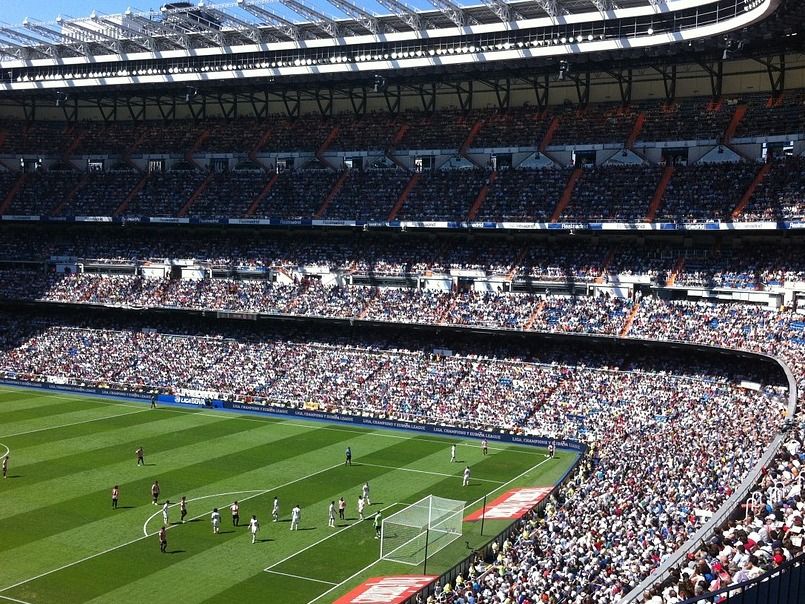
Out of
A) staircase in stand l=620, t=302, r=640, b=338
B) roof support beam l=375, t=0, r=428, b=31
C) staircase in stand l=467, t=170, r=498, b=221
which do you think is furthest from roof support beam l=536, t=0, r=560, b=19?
staircase in stand l=620, t=302, r=640, b=338

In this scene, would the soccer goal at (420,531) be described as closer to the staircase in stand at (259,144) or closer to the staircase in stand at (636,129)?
the staircase in stand at (636,129)

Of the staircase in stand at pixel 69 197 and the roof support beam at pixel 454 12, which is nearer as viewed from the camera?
the roof support beam at pixel 454 12

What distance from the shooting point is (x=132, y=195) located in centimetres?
7550

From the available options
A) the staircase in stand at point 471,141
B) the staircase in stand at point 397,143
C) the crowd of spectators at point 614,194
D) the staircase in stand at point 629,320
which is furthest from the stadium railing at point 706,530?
the staircase in stand at point 397,143

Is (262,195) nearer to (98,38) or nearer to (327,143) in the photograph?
(327,143)

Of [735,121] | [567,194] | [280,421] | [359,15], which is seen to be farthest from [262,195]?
[735,121]

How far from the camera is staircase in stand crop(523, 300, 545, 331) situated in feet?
183

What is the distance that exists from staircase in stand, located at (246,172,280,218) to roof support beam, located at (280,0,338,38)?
15490 millimetres

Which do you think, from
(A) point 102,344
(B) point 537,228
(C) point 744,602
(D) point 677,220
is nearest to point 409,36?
(B) point 537,228

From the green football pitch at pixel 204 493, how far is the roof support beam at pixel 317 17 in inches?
1007

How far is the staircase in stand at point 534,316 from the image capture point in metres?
55.8

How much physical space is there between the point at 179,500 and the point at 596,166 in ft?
129

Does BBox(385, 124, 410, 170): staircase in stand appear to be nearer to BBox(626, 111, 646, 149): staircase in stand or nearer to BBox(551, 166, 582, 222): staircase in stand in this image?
BBox(551, 166, 582, 222): staircase in stand

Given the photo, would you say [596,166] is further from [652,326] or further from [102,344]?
[102,344]
